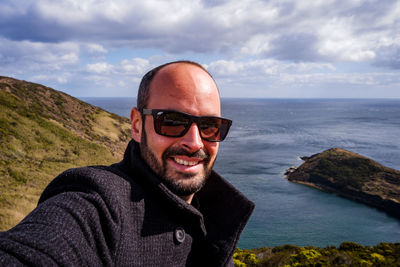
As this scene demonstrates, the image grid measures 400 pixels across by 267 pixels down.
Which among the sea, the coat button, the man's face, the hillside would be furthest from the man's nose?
the sea

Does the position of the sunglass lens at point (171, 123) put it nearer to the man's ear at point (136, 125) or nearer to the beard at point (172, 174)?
the beard at point (172, 174)

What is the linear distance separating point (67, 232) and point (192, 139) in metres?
1.28

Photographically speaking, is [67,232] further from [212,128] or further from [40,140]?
[40,140]

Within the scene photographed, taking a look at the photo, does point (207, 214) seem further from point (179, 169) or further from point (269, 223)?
point (269, 223)

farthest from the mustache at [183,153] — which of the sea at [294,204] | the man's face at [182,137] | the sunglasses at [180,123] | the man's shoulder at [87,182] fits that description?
the sea at [294,204]

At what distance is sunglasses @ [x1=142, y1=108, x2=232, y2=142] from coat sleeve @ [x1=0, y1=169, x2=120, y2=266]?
0.79 m

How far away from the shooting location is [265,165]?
273 ft

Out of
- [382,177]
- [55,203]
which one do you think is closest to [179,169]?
[55,203]

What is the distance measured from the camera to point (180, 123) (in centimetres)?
243

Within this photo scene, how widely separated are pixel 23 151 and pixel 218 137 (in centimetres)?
4420

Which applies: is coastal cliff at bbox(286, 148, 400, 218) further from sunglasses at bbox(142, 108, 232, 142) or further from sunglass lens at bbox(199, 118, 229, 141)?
sunglasses at bbox(142, 108, 232, 142)

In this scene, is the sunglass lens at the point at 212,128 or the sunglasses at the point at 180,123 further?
the sunglass lens at the point at 212,128

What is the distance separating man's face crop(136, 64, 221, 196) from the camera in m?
2.34

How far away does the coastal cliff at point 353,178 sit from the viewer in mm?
62594
